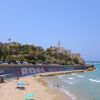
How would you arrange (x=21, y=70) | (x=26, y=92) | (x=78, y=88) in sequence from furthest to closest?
(x=21, y=70) < (x=78, y=88) < (x=26, y=92)

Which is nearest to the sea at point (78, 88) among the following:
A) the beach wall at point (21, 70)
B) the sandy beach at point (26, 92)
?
the sandy beach at point (26, 92)

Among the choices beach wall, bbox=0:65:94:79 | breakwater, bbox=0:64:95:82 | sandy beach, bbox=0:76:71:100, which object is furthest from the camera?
beach wall, bbox=0:65:94:79

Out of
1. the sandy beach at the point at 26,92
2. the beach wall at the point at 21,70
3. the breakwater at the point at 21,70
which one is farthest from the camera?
the beach wall at the point at 21,70

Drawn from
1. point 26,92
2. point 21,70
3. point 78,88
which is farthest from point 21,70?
point 26,92

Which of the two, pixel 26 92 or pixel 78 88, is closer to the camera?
pixel 26 92

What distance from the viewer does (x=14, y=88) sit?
46344mm

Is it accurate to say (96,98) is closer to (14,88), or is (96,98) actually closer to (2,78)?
(14,88)

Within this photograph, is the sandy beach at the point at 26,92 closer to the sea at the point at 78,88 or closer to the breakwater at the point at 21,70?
the sea at the point at 78,88

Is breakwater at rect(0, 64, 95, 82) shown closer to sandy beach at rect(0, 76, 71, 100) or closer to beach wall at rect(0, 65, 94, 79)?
beach wall at rect(0, 65, 94, 79)

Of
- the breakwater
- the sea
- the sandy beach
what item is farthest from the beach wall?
the sandy beach

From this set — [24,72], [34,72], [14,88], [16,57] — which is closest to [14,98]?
[14,88]

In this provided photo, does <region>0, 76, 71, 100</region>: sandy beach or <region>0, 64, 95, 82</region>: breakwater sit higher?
<region>0, 64, 95, 82</region>: breakwater

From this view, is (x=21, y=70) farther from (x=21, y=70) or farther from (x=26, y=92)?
(x=26, y=92)

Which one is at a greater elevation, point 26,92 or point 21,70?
point 21,70
